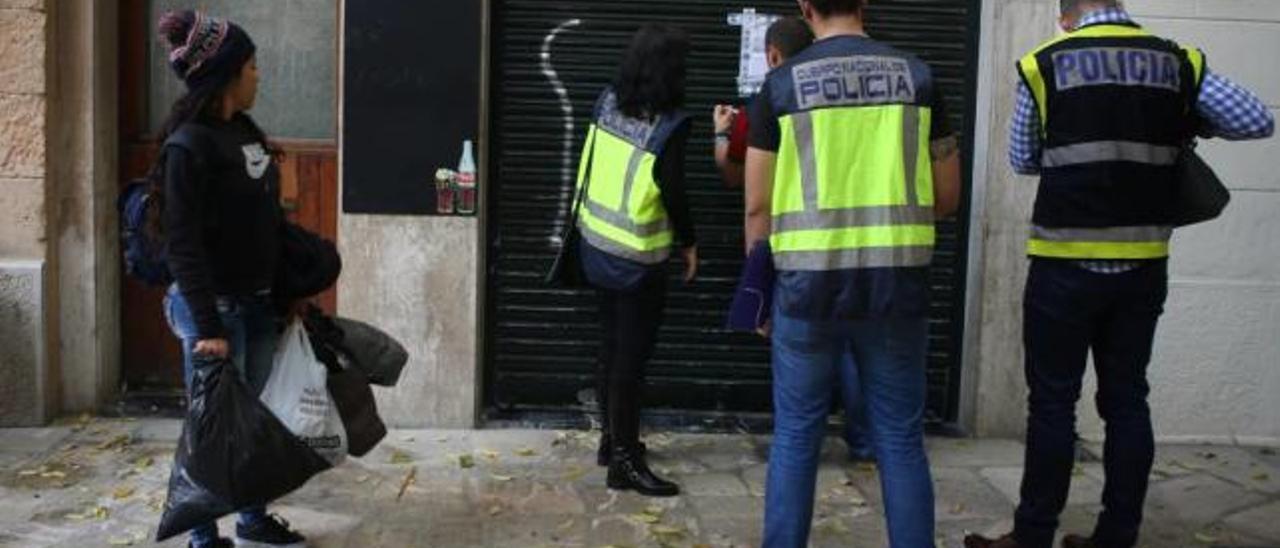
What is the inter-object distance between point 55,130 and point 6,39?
435 millimetres

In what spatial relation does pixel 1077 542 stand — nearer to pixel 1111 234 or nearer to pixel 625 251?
pixel 1111 234

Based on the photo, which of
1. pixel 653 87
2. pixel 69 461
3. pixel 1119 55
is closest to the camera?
pixel 1119 55

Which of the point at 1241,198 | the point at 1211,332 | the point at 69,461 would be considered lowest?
Answer: the point at 69,461

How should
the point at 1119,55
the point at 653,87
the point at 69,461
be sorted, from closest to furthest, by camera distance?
the point at 1119,55 < the point at 653,87 < the point at 69,461

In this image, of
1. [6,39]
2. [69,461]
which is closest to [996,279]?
[69,461]

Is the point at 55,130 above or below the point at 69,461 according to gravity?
above

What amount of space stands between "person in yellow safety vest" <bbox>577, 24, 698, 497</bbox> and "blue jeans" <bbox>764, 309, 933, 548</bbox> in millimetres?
1346

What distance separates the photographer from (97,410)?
6.64 m

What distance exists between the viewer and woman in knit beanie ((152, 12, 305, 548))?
14.0ft

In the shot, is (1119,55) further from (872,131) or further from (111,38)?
(111,38)

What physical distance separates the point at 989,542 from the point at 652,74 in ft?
6.82

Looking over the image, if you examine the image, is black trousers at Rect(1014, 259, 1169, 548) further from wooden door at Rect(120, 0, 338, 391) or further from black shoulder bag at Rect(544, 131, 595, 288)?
wooden door at Rect(120, 0, 338, 391)

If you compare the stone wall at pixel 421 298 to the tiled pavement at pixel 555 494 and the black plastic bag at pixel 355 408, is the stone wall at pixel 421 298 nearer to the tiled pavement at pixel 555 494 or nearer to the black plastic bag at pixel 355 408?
the tiled pavement at pixel 555 494

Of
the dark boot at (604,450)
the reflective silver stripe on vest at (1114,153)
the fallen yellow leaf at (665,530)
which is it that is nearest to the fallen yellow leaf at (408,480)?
the dark boot at (604,450)
